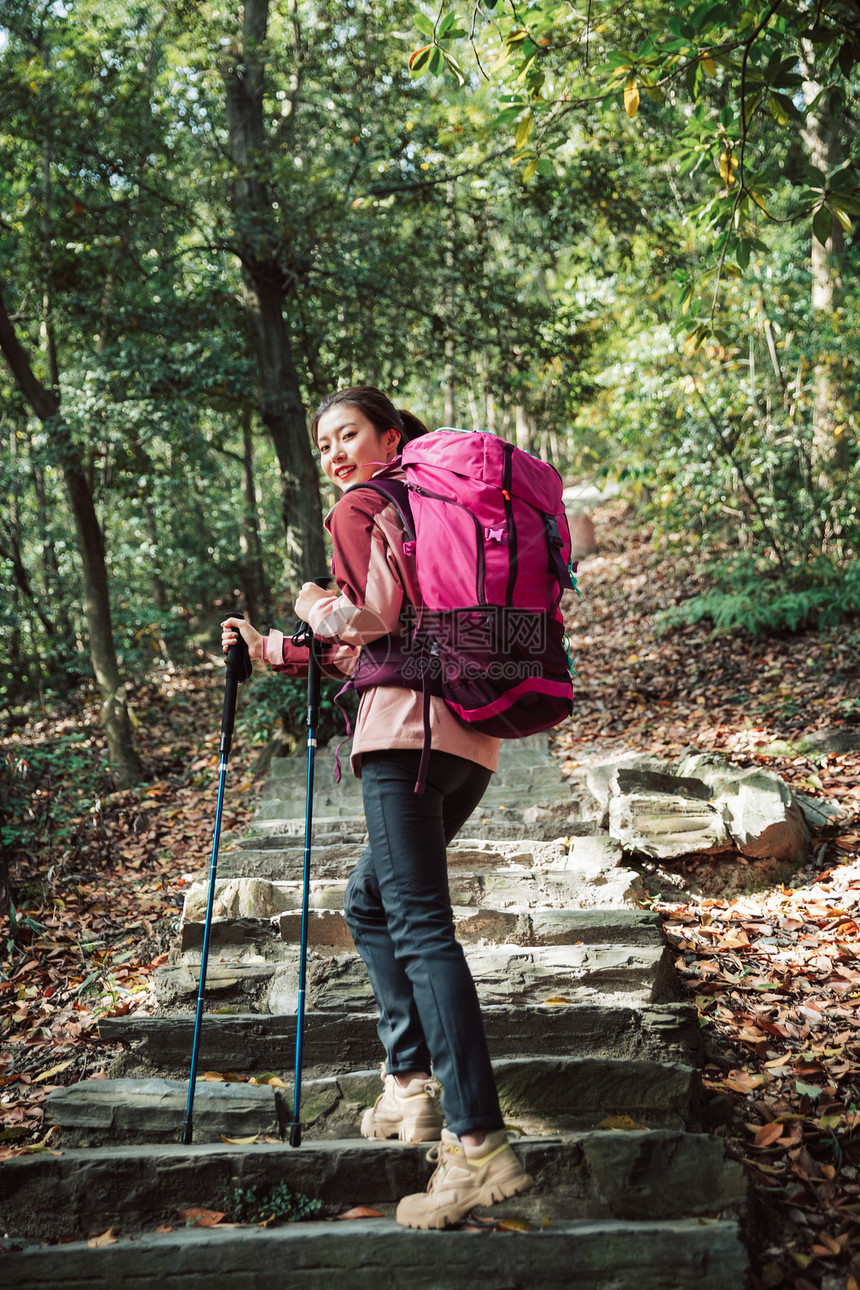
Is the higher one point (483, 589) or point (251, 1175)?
point (483, 589)

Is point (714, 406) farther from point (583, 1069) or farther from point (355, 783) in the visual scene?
point (583, 1069)

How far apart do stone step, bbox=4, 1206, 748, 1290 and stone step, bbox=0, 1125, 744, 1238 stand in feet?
0.82

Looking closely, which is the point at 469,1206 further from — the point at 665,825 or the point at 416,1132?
the point at 665,825

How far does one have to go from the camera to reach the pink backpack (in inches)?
84.0

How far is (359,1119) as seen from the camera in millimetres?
2688

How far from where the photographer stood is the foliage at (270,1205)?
7.49ft

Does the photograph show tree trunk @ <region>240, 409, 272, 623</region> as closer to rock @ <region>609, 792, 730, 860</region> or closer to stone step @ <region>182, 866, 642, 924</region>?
rock @ <region>609, 792, 730, 860</region>

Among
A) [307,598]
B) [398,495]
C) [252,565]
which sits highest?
[252,565]

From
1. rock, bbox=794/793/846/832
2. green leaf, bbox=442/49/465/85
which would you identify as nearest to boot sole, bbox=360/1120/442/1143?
rock, bbox=794/793/846/832

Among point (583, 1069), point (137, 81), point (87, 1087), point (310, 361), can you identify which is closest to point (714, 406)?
point (310, 361)

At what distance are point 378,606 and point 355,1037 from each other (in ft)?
5.33

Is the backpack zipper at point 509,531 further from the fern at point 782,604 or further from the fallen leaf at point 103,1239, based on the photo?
the fern at point 782,604

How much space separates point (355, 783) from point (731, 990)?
3.77 m

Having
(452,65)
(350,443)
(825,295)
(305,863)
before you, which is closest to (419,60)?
(452,65)
